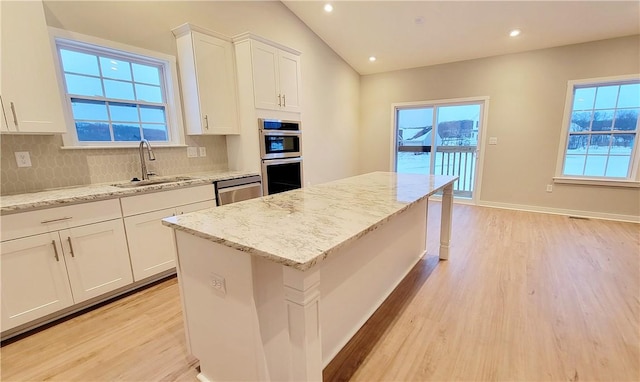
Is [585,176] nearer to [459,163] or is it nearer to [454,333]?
[459,163]

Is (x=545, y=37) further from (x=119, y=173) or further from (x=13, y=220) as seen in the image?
(x=13, y=220)

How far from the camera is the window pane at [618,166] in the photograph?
385 cm

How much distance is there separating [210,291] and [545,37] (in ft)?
17.0

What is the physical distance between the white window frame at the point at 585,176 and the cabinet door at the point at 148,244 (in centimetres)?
537

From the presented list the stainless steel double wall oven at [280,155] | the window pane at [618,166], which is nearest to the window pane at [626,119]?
the window pane at [618,166]

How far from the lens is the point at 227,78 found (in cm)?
302

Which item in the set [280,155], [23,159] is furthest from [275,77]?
[23,159]

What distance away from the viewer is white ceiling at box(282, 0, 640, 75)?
3223 millimetres

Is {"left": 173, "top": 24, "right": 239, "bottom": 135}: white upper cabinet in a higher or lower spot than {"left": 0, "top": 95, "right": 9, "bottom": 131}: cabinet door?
higher

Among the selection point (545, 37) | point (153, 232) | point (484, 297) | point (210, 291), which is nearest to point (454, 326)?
point (484, 297)

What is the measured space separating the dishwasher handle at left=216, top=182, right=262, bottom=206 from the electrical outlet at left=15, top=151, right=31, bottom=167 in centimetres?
137

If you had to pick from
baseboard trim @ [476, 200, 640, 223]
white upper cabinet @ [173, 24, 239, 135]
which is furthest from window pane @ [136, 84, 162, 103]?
baseboard trim @ [476, 200, 640, 223]

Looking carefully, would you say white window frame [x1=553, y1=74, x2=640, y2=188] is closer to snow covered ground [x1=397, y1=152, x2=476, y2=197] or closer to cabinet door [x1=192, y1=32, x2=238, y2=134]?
snow covered ground [x1=397, y1=152, x2=476, y2=197]

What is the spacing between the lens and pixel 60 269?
5.93 feet
